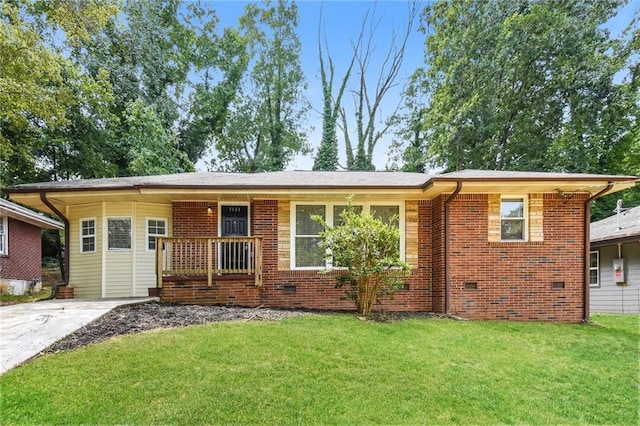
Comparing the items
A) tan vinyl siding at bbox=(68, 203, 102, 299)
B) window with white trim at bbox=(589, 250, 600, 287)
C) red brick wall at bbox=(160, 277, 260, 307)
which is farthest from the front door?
window with white trim at bbox=(589, 250, 600, 287)

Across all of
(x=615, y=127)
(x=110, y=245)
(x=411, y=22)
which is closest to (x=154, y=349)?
(x=110, y=245)

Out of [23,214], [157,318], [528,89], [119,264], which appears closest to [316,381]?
[157,318]

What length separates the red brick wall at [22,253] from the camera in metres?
11.9

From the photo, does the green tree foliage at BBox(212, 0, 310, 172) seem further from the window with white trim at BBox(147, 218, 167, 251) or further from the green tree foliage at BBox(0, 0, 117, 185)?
the window with white trim at BBox(147, 218, 167, 251)

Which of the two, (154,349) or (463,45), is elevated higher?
(463,45)

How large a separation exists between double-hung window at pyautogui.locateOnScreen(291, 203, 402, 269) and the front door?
1222 millimetres

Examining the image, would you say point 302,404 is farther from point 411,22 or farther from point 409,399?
point 411,22

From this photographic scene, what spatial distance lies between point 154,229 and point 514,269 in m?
8.90

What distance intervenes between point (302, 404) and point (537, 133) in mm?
19767

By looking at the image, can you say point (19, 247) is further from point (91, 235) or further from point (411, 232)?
point (411, 232)

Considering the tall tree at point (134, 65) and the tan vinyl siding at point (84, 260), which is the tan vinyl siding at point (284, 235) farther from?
the tall tree at point (134, 65)

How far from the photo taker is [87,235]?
8.62 meters

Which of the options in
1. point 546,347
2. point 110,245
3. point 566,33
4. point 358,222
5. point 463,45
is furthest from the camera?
point 463,45

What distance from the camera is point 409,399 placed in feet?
11.4
